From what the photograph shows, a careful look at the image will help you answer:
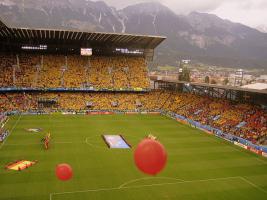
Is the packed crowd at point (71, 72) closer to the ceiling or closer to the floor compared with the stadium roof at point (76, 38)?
closer to the floor

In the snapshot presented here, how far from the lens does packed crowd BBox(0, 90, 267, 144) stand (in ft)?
160

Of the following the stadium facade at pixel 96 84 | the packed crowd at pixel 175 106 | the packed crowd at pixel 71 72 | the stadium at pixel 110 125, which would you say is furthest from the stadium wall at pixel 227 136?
the packed crowd at pixel 71 72

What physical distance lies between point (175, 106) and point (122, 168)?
39.8m

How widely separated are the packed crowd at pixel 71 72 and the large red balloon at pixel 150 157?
201 feet

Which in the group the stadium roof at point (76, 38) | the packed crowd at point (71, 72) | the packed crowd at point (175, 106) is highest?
the stadium roof at point (76, 38)

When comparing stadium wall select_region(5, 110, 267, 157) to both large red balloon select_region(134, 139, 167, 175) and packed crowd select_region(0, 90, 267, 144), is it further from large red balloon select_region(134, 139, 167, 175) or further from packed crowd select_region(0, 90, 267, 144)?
large red balloon select_region(134, 139, 167, 175)

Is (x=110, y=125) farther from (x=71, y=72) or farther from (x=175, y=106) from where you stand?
(x=71, y=72)

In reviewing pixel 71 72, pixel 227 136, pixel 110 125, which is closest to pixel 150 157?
pixel 227 136

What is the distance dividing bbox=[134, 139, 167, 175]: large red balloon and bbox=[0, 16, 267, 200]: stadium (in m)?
15.1

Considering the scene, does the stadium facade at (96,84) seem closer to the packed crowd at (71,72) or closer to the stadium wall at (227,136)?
the packed crowd at (71,72)

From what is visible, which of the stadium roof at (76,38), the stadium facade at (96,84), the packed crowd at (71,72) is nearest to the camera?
the stadium facade at (96,84)

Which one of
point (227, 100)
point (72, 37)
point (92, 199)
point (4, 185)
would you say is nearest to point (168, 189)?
point (92, 199)

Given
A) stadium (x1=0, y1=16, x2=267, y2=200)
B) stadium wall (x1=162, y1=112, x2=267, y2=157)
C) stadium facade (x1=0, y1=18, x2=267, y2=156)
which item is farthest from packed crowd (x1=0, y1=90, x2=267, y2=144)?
stadium wall (x1=162, y1=112, x2=267, y2=157)

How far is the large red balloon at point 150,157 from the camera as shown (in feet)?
31.4
